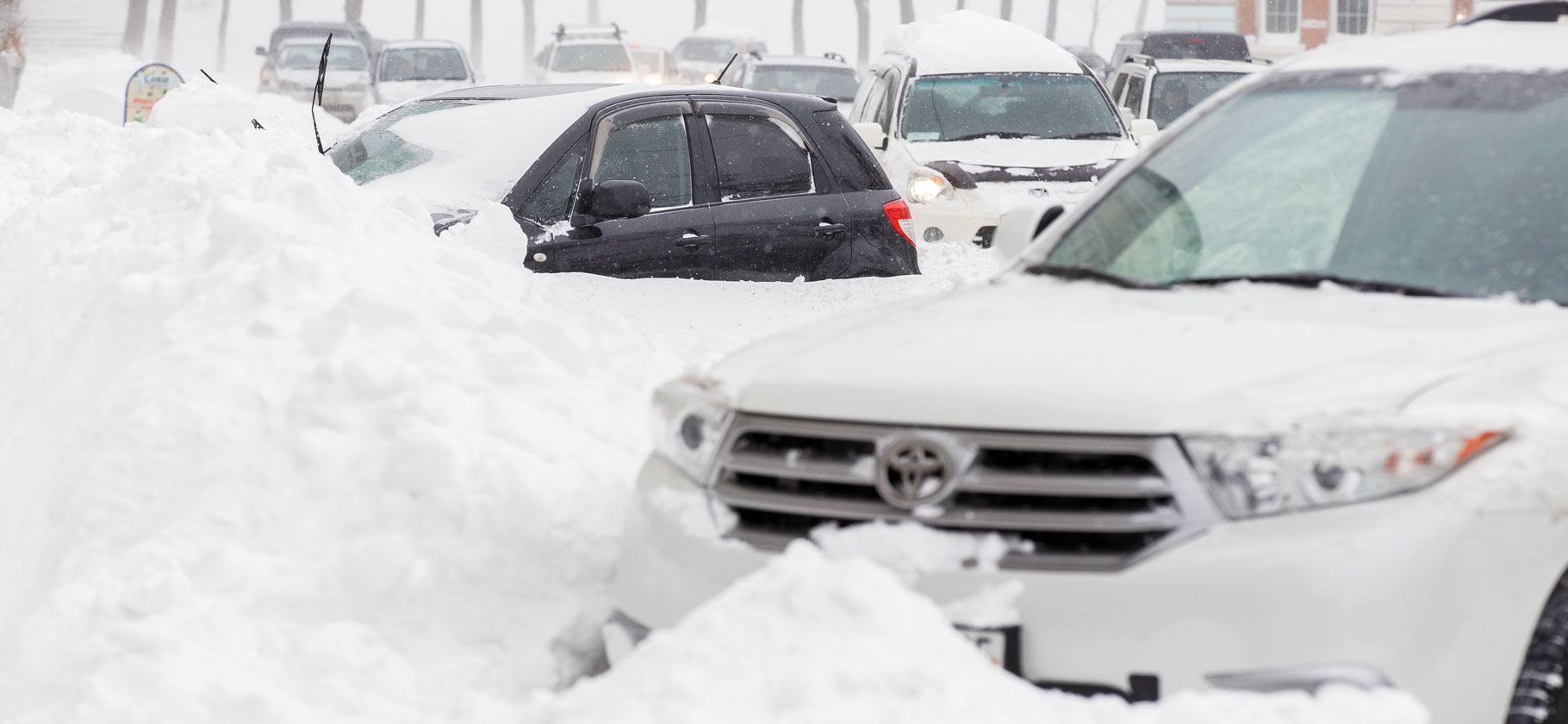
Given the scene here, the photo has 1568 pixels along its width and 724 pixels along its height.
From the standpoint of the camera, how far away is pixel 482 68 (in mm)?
69062

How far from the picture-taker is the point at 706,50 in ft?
148

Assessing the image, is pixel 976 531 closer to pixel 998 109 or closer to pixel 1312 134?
pixel 1312 134

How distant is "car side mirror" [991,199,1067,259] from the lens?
4473 millimetres

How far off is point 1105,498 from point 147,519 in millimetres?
2722

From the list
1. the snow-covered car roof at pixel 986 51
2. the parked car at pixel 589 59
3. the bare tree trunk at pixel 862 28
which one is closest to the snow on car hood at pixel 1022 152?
the snow-covered car roof at pixel 986 51

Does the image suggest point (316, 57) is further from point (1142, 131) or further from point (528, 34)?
point (528, 34)

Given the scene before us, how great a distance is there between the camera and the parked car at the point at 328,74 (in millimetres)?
33000

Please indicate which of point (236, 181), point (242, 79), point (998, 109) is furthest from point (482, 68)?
point (236, 181)

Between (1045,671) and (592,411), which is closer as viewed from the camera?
(1045,671)

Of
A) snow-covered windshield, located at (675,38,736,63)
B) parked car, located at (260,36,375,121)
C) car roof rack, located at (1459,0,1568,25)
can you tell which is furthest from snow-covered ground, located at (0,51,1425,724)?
snow-covered windshield, located at (675,38,736,63)

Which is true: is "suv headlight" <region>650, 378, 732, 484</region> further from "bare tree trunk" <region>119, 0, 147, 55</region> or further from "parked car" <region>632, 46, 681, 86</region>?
"bare tree trunk" <region>119, 0, 147, 55</region>

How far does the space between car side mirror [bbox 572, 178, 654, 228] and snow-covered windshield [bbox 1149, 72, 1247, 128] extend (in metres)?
11.4

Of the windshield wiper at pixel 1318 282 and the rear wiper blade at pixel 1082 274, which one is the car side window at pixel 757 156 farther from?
the windshield wiper at pixel 1318 282

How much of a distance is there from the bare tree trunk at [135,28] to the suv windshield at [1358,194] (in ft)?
181
